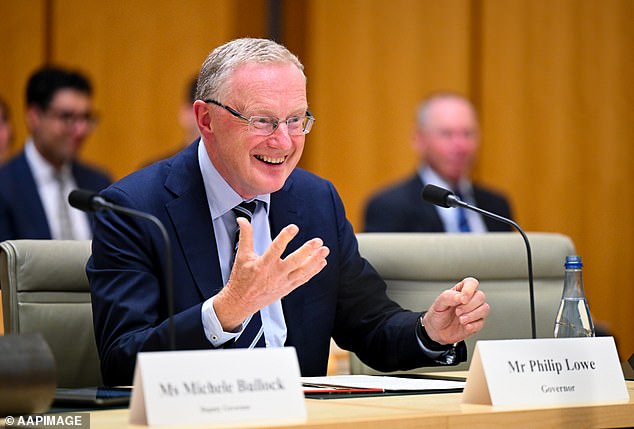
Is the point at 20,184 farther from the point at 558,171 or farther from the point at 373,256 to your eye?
the point at 558,171

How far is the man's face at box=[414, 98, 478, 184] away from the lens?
5379 mm

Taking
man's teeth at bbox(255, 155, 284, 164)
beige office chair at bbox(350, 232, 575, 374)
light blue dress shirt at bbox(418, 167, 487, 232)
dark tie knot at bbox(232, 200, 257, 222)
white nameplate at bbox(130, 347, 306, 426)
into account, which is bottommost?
light blue dress shirt at bbox(418, 167, 487, 232)

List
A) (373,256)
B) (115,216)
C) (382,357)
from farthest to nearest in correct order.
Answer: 1. (373,256)
2. (382,357)
3. (115,216)

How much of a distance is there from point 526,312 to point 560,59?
3.72 metres

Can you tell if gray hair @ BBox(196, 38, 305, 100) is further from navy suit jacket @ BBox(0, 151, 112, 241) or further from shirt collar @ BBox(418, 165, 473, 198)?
shirt collar @ BBox(418, 165, 473, 198)

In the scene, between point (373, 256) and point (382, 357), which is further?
point (373, 256)

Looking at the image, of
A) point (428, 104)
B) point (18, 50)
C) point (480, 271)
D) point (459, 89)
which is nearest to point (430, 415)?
point (480, 271)

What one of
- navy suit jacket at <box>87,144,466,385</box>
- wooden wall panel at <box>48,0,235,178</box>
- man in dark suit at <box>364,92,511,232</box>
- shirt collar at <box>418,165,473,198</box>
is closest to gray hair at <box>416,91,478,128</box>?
man in dark suit at <box>364,92,511,232</box>

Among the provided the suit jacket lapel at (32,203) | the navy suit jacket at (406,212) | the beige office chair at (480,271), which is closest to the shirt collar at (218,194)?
the beige office chair at (480,271)

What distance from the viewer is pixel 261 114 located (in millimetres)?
2410

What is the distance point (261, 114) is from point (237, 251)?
341 mm

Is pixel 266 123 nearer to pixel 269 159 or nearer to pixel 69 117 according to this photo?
pixel 269 159

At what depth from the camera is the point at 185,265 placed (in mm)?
2379

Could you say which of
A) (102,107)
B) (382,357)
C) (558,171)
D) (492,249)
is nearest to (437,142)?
(558,171)
